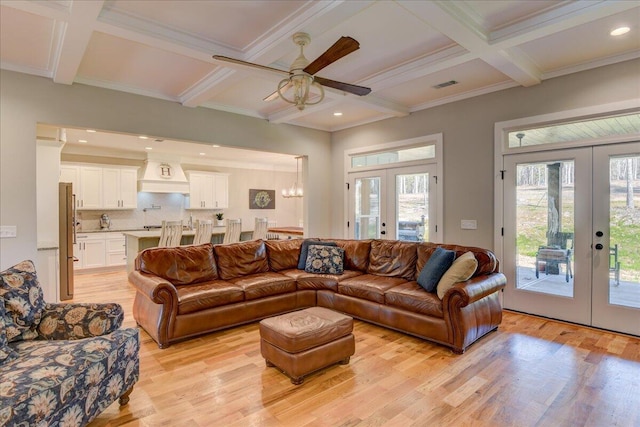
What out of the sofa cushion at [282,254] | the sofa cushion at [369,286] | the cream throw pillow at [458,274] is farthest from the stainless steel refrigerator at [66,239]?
the cream throw pillow at [458,274]

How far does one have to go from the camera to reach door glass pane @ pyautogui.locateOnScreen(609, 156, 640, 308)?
11.3 feet

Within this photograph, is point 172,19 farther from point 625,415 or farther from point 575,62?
point 625,415

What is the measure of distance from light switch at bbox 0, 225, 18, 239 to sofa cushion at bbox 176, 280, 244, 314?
179 centimetres

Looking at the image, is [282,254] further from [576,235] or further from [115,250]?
[115,250]

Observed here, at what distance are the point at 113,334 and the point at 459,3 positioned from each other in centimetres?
339

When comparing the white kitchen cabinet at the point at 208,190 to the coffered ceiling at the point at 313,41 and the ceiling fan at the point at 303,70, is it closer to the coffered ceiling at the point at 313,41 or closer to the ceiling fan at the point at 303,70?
the coffered ceiling at the point at 313,41

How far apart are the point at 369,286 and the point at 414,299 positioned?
1.99 feet

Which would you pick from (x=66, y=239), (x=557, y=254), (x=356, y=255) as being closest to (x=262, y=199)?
(x=66, y=239)

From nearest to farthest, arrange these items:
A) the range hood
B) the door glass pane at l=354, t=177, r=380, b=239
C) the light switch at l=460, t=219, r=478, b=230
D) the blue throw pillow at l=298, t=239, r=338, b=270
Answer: the light switch at l=460, t=219, r=478, b=230 → the blue throw pillow at l=298, t=239, r=338, b=270 → the door glass pane at l=354, t=177, r=380, b=239 → the range hood

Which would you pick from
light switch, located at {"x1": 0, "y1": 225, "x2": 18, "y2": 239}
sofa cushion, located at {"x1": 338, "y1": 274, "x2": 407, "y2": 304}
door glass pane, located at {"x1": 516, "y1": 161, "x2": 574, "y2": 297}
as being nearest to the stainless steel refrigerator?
light switch, located at {"x1": 0, "y1": 225, "x2": 18, "y2": 239}

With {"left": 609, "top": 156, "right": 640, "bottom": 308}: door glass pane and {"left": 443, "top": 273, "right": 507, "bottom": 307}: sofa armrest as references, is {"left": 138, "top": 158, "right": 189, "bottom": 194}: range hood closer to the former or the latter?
{"left": 443, "top": 273, "right": 507, "bottom": 307}: sofa armrest

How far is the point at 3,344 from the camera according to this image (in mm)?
1895

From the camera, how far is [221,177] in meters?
9.29

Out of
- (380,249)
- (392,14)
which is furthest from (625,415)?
(392,14)
